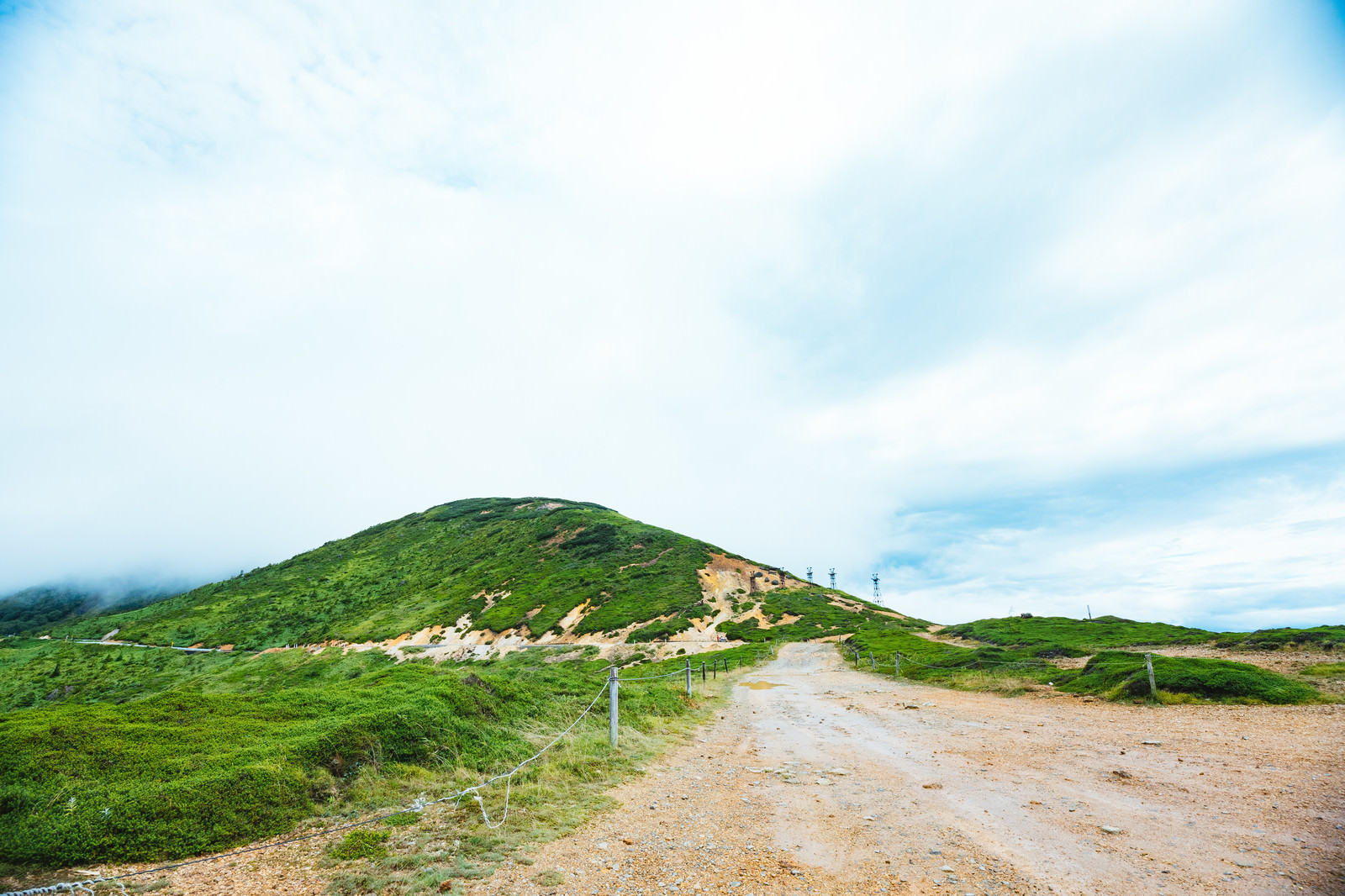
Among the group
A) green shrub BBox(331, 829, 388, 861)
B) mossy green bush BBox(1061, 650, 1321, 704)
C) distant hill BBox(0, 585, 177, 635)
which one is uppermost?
mossy green bush BBox(1061, 650, 1321, 704)

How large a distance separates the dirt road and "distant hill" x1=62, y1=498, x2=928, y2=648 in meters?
43.1

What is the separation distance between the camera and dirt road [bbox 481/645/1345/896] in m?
5.61

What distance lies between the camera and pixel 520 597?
69.8 metres

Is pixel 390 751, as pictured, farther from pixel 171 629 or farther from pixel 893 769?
pixel 171 629

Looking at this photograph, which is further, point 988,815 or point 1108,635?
point 1108,635

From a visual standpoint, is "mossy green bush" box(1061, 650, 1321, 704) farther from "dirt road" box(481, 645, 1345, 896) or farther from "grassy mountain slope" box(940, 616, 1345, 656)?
"grassy mountain slope" box(940, 616, 1345, 656)

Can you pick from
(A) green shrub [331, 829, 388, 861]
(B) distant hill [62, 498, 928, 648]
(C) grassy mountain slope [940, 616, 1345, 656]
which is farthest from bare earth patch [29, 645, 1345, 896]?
(B) distant hill [62, 498, 928, 648]

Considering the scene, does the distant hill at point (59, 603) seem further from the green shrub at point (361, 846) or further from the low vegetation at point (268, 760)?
the green shrub at point (361, 846)

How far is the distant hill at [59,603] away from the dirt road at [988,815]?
164105 mm

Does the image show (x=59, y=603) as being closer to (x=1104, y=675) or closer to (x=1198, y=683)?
(x=1104, y=675)

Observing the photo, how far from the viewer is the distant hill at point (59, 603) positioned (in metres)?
121

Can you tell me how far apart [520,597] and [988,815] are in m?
68.2

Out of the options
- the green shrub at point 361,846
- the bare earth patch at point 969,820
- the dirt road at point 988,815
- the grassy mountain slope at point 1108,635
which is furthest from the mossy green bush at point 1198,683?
the green shrub at point 361,846

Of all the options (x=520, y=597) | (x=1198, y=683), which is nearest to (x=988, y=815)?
(x=1198, y=683)
